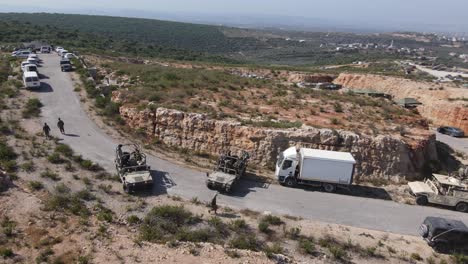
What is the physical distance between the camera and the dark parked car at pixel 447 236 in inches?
767

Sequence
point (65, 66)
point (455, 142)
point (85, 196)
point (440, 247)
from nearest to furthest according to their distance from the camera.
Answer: point (440, 247), point (85, 196), point (455, 142), point (65, 66)

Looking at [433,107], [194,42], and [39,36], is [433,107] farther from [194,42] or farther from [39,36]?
[194,42]

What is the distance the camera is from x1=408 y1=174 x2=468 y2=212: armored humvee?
947 inches

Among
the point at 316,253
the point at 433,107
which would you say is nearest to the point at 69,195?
the point at 316,253

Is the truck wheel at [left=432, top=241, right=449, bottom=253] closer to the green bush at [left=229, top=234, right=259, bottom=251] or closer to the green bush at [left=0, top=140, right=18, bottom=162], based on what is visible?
the green bush at [left=229, top=234, right=259, bottom=251]

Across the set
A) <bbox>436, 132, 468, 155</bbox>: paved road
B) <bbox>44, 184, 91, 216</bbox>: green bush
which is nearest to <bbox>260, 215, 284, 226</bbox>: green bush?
<bbox>44, 184, 91, 216</bbox>: green bush

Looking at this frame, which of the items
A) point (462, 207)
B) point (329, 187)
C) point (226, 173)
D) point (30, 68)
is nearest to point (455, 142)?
point (462, 207)

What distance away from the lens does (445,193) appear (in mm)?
24391

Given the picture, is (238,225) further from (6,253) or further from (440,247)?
(6,253)

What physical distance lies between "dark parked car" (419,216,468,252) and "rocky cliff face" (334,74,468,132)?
3146cm

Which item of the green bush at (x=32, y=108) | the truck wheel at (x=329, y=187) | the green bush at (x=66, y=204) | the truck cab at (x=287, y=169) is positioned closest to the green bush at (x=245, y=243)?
the truck cab at (x=287, y=169)

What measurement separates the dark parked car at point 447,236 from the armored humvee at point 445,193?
445 centimetres

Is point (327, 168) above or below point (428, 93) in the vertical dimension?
below

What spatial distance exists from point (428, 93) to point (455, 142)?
542 inches
